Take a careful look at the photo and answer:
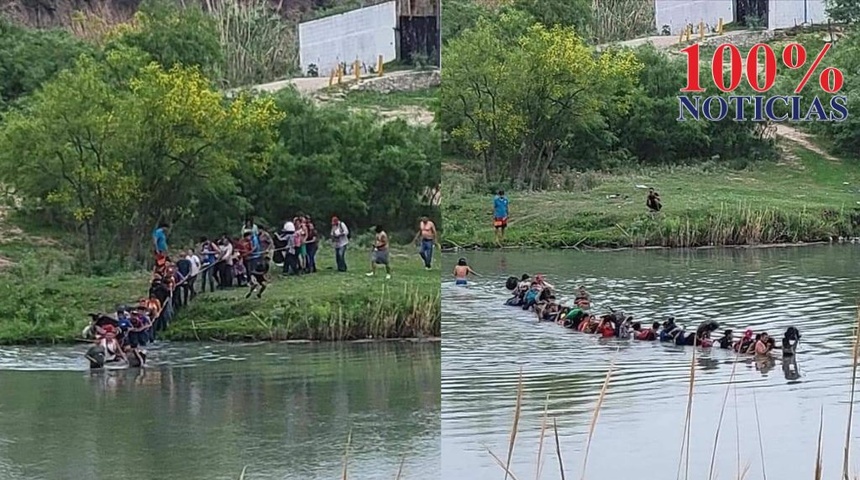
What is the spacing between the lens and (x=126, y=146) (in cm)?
386

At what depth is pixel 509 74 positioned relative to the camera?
3725mm

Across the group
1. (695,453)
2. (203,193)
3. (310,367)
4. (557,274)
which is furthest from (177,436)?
(557,274)

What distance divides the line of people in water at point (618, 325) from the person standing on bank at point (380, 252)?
186cm

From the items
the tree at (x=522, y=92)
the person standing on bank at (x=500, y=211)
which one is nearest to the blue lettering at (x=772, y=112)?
the tree at (x=522, y=92)

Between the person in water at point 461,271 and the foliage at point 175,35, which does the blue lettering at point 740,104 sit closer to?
the person in water at point 461,271

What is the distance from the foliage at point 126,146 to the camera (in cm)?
361

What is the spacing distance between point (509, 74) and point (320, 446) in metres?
1.03

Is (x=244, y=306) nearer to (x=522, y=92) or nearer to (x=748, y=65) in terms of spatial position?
(x=522, y=92)

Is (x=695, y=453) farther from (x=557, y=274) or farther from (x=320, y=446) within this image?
(x=557, y=274)

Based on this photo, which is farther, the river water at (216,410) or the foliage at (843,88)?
the foliage at (843,88)

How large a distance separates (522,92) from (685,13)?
1.22 metres

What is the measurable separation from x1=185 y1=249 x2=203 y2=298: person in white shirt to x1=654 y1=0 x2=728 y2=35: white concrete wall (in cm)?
176

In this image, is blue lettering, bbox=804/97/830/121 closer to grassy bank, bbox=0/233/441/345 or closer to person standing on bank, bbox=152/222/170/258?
grassy bank, bbox=0/233/441/345

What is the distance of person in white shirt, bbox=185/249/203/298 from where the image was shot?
346 cm
